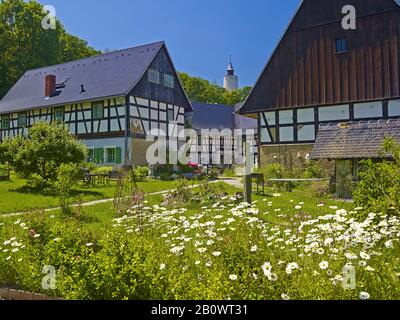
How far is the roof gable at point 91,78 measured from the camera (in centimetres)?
2898

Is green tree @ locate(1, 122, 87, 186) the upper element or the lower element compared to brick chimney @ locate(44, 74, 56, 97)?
lower

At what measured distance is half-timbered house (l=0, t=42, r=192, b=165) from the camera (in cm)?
2828

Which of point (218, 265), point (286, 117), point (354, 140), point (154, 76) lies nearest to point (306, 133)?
point (286, 117)

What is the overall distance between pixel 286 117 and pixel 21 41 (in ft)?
107

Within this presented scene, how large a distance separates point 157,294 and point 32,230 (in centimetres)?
214

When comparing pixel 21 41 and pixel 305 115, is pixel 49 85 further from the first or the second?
pixel 305 115

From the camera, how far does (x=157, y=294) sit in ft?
12.7

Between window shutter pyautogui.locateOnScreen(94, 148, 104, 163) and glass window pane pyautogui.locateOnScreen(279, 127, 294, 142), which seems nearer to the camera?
glass window pane pyautogui.locateOnScreen(279, 127, 294, 142)

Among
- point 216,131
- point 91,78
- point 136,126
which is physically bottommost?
point 136,126

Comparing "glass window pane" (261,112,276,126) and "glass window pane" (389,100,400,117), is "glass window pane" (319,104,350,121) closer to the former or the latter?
"glass window pane" (389,100,400,117)

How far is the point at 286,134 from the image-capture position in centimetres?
2227

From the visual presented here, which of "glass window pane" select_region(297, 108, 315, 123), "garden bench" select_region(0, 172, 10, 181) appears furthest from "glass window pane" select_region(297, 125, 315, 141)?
"garden bench" select_region(0, 172, 10, 181)

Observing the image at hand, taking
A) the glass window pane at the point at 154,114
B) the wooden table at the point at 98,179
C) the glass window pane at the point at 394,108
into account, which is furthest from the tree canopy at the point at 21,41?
the glass window pane at the point at 394,108

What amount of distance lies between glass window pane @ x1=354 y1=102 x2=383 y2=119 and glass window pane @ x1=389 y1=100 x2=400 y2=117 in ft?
1.38
